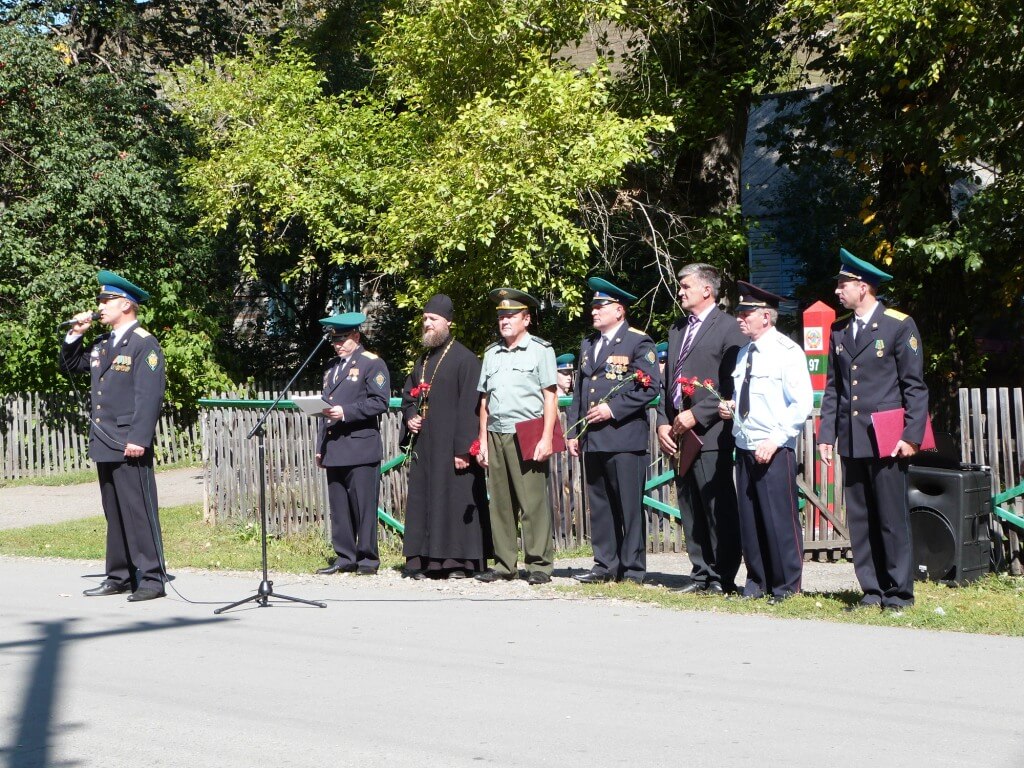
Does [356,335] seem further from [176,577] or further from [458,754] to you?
[458,754]

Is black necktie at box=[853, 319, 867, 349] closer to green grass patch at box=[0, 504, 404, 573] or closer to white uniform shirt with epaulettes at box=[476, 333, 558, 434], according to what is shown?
white uniform shirt with epaulettes at box=[476, 333, 558, 434]

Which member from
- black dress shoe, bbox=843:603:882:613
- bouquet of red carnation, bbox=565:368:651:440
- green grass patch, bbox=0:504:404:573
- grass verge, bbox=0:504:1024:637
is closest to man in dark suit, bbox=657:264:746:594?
bouquet of red carnation, bbox=565:368:651:440

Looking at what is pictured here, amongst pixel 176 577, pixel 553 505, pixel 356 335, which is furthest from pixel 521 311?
pixel 176 577

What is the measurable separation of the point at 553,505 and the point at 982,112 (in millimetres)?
7276

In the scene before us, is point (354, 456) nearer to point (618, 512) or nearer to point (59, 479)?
point (618, 512)

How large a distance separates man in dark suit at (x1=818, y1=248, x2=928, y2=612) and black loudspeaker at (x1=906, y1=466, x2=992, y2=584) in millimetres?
1066

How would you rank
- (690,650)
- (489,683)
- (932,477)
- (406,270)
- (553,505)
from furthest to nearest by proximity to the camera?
(406,270) → (553,505) → (932,477) → (690,650) → (489,683)

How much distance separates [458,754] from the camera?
16.9 feet

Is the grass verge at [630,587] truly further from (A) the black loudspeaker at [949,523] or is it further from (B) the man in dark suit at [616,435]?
(B) the man in dark suit at [616,435]

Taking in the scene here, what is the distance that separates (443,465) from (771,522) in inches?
109

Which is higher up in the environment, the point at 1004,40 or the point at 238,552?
the point at 1004,40

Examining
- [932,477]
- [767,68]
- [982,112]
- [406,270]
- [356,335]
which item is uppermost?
[767,68]

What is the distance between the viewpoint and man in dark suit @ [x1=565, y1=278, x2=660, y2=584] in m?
9.19

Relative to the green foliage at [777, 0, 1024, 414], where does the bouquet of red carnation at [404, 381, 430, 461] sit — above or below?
below
